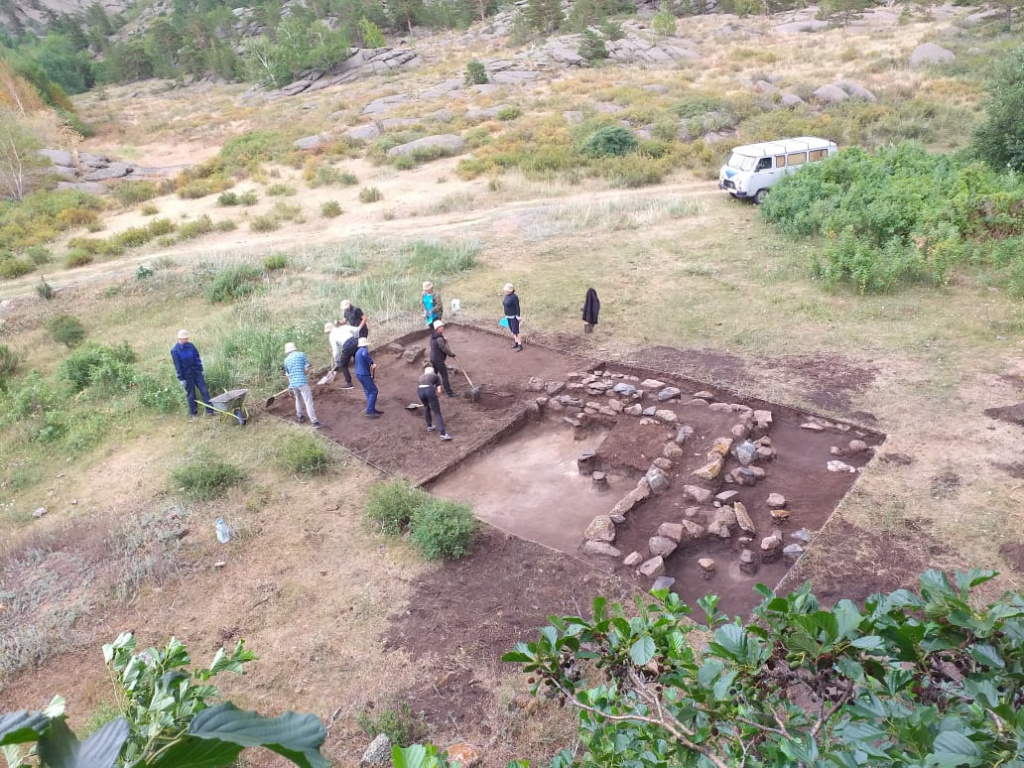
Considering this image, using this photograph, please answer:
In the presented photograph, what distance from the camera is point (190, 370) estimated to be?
10711 mm

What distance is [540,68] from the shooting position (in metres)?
45.6

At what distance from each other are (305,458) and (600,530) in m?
4.18

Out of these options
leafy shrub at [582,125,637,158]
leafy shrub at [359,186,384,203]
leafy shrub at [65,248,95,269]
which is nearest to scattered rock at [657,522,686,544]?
leafy shrub at [359,186,384,203]

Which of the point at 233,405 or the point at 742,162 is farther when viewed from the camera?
the point at 742,162

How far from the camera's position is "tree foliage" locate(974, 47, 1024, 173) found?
1711cm

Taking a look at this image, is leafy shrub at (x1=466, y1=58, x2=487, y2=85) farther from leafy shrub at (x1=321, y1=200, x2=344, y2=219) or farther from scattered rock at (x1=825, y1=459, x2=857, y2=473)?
scattered rock at (x1=825, y1=459, x2=857, y2=473)

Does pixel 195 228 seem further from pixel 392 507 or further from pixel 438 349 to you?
pixel 392 507

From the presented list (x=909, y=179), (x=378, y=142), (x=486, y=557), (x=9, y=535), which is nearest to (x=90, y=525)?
(x=9, y=535)

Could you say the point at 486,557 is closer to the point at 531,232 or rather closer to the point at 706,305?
the point at 706,305

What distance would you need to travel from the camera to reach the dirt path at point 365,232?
19.9 m

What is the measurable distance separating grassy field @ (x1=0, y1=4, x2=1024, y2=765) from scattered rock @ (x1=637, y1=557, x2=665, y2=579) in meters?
1.47

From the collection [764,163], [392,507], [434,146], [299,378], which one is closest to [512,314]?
[299,378]

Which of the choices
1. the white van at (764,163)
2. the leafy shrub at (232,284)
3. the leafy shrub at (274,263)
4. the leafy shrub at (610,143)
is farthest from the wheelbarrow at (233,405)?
the leafy shrub at (610,143)

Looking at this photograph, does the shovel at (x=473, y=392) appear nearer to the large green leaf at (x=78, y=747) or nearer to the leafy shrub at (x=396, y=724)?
the leafy shrub at (x=396, y=724)
